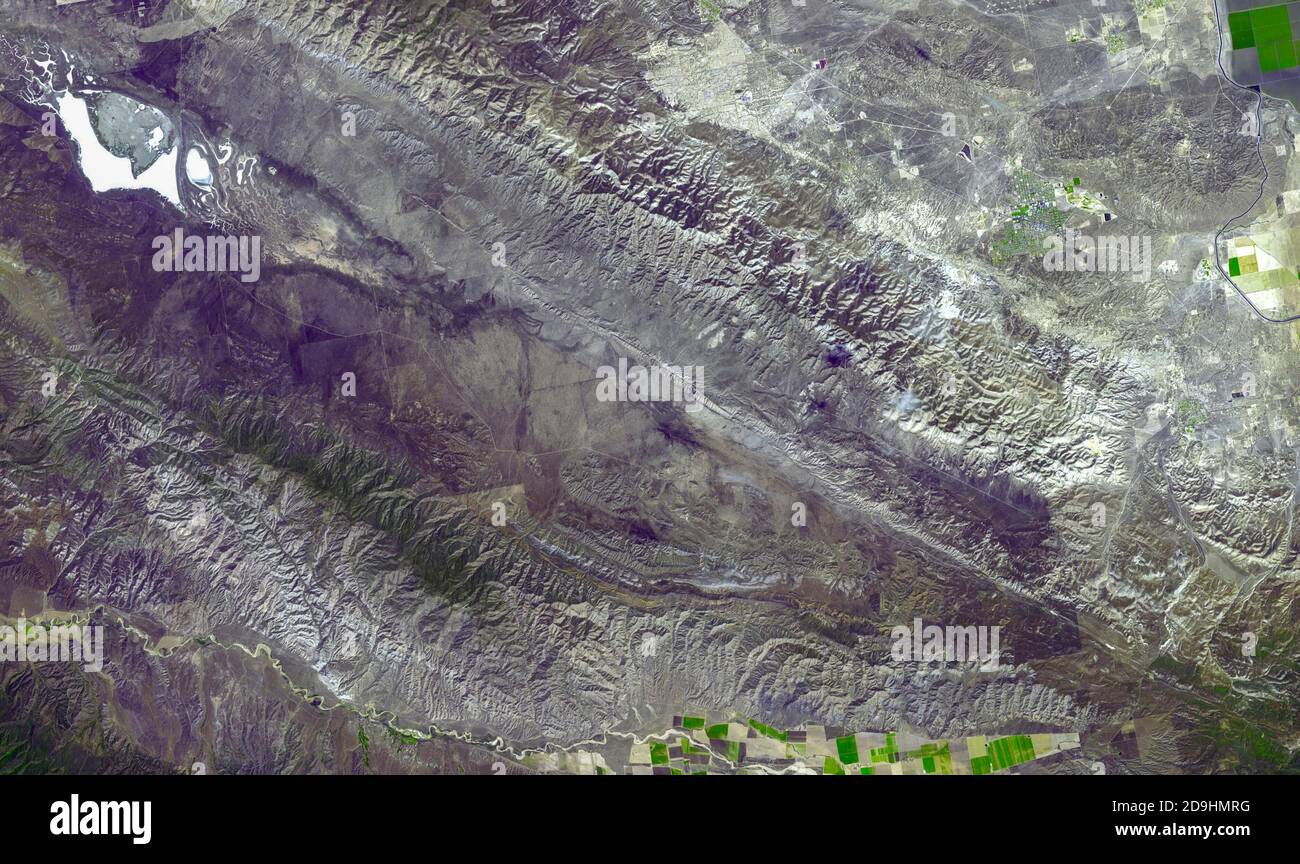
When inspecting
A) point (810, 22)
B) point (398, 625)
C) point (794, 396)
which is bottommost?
point (398, 625)

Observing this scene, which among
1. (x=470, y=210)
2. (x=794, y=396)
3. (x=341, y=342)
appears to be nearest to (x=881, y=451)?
(x=794, y=396)

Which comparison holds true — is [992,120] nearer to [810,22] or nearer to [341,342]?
[810,22]

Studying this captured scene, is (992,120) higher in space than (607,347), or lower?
higher

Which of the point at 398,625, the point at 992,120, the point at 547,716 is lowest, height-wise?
the point at 547,716

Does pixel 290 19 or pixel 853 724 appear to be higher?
pixel 290 19

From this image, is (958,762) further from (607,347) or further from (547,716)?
(607,347)

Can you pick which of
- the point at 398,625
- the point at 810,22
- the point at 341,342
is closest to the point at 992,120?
the point at 810,22
